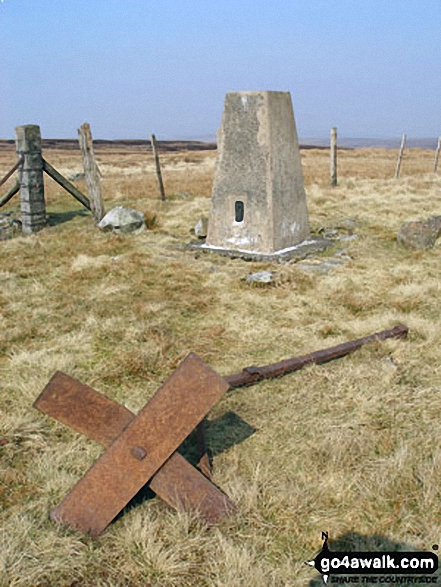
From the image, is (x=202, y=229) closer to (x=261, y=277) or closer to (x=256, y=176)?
(x=256, y=176)

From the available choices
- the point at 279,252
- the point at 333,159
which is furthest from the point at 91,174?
the point at 333,159

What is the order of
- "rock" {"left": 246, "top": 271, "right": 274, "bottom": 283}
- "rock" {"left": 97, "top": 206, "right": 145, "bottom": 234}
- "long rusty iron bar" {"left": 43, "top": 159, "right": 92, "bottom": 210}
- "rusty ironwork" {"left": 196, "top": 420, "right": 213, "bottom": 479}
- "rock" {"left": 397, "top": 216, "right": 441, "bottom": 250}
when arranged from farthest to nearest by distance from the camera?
"long rusty iron bar" {"left": 43, "top": 159, "right": 92, "bottom": 210} < "rock" {"left": 97, "top": 206, "right": 145, "bottom": 234} < "rock" {"left": 397, "top": 216, "right": 441, "bottom": 250} < "rock" {"left": 246, "top": 271, "right": 274, "bottom": 283} < "rusty ironwork" {"left": 196, "top": 420, "right": 213, "bottom": 479}

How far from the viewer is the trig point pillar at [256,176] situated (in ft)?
28.7

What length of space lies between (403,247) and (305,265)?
8.03 ft

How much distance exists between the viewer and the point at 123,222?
11227 mm

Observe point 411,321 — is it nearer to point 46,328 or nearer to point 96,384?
point 96,384

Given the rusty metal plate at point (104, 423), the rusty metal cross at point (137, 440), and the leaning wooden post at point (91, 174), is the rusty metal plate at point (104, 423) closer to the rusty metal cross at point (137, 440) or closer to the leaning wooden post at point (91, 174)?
the rusty metal cross at point (137, 440)

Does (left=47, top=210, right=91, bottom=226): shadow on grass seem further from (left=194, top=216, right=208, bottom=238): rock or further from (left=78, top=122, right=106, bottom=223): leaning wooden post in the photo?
(left=194, top=216, right=208, bottom=238): rock

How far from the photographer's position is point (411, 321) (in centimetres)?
582

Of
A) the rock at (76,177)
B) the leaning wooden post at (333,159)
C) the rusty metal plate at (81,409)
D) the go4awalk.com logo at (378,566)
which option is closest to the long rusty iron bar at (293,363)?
the rusty metal plate at (81,409)

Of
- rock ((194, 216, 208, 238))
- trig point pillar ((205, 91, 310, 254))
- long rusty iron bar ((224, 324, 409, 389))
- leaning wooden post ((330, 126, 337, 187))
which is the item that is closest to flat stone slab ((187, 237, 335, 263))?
trig point pillar ((205, 91, 310, 254))

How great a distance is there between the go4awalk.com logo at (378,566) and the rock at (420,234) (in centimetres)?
793

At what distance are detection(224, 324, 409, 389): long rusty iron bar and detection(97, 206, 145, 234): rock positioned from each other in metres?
7.32

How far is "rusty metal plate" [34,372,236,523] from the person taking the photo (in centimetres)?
249
